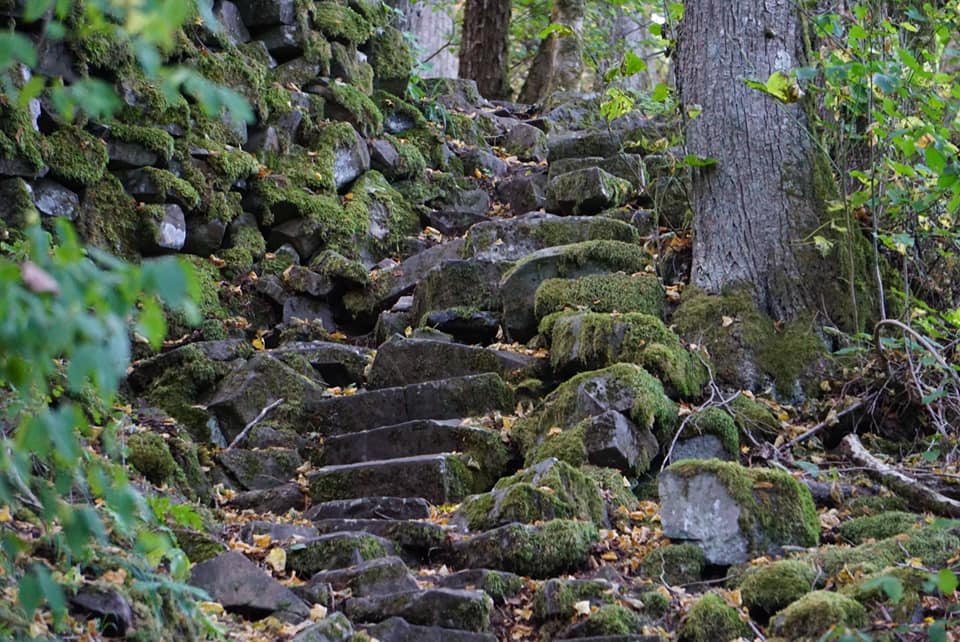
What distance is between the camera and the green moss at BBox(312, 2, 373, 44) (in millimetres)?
9641

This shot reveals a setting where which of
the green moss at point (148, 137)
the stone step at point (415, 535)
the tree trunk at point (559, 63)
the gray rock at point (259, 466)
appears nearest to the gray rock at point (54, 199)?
the green moss at point (148, 137)

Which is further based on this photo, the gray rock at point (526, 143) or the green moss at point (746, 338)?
the gray rock at point (526, 143)

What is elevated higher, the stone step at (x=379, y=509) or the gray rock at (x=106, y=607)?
the gray rock at (x=106, y=607)

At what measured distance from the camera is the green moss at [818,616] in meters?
3.62

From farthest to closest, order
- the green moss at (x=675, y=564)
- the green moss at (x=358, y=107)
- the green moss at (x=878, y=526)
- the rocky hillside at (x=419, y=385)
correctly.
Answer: the green moss at (x=358, y=107), the green moss at (x=878, y=526), the green moss at (x=675, y=564), the rocky hillside at (x=419, y=385)

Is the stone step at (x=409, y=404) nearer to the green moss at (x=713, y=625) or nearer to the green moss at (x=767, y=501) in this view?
the green moss at (x=767, y=501)

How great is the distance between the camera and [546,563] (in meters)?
4.45

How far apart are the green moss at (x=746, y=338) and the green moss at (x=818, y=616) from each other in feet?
8.61

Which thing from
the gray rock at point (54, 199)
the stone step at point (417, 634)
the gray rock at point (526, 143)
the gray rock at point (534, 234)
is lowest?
the stone step at point (417, 634)

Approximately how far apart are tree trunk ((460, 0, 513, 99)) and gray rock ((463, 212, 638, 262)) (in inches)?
242

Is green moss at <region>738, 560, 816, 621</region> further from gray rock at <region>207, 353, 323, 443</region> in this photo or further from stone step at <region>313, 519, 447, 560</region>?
gray rock at <region>207, 353, 323, 443</region>

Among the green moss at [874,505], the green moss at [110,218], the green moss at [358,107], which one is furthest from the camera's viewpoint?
the green moss at [358,107]

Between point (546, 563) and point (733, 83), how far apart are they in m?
3.93

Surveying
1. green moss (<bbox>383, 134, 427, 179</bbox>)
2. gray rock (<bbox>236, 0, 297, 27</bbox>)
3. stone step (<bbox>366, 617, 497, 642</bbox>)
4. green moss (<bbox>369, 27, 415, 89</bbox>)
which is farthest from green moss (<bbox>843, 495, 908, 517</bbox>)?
green moss (<bbox>369, 27, 415, 89</bbox>)
